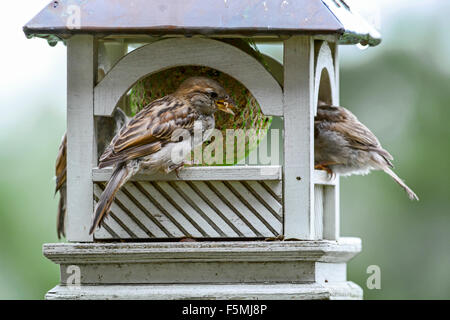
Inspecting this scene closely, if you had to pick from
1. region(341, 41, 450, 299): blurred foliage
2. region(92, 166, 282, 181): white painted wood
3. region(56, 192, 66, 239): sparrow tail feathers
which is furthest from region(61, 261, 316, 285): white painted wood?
region(341, 41, 450, 299): blurred foliage

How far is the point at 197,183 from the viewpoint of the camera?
4.55 m

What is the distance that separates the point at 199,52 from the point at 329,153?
1.37 metres

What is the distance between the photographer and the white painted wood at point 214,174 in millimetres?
4492

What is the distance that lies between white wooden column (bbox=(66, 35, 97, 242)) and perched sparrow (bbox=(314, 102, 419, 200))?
1.48m

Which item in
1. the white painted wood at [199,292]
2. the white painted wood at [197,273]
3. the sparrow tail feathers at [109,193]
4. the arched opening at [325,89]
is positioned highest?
the arched opening at [325,89]

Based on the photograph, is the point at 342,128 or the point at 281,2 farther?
the point at 342,128

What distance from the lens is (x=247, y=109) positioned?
193 inches

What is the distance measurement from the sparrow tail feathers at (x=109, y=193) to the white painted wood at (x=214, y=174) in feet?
0.42

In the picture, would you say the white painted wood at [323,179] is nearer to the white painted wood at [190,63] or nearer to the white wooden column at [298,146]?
the white wooden column at [298,146]

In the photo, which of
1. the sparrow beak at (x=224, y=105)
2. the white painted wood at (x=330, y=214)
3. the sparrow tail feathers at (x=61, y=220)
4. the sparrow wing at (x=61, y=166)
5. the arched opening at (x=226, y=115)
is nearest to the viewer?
the sparrow beak at (x=224, y=105)

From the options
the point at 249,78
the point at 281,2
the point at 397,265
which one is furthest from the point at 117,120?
the point at 397,265

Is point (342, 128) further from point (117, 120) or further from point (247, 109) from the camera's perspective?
point (117, 120)

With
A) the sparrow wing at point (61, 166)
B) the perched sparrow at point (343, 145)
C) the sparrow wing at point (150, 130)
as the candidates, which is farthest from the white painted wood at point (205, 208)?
the perched sparrow at point (343, 145)

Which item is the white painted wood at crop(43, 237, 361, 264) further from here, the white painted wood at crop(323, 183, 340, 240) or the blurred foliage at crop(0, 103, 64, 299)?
the blurred foliage at crop(0, 103, 64, 299)
